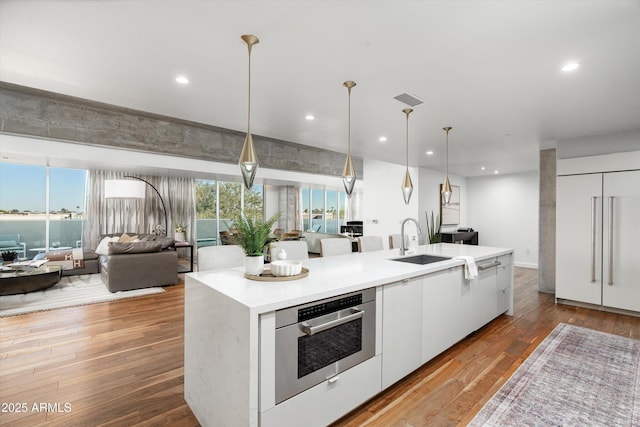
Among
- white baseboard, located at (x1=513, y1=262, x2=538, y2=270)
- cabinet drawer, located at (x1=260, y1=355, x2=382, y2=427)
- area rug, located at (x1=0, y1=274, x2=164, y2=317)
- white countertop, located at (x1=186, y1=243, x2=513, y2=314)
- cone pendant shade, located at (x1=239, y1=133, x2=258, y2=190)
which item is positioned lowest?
area rug, located at (x1=0, y1=274, x2=164, y2=317)

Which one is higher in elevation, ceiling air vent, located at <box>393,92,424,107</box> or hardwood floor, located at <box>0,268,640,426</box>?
ceiling air vent, located at <box>393,92,424,107</box>

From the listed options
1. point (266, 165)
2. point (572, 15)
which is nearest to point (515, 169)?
point (266, 165)

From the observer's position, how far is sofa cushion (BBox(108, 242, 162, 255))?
470cm

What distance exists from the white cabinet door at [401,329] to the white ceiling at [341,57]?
165cm

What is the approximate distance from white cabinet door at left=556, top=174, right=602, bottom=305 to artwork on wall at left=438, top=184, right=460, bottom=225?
3117 millimetres

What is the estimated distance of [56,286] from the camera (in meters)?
4.96

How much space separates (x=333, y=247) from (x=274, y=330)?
6.50ft

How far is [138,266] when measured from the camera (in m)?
4.84

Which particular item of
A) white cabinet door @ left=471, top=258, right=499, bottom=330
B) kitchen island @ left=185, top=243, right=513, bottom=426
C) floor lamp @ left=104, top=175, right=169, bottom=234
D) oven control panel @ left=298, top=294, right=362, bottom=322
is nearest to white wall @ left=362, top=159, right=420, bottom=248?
white cabinet door @ left=471, top=258, right=499, bottom=330

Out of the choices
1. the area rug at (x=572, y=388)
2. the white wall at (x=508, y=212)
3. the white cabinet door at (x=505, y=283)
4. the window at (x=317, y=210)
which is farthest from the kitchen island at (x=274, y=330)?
the window at (x=317, y=210)

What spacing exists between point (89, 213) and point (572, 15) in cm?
841

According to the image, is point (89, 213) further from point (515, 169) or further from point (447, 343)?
point (515, 169)

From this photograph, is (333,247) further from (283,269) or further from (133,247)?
A: (133,247)

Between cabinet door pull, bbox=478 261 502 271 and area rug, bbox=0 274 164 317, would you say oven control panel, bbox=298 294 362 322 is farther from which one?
area rug, bbox=0 274 164 317
